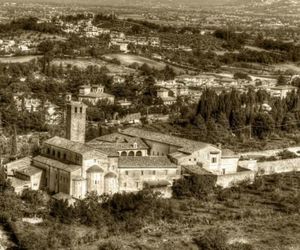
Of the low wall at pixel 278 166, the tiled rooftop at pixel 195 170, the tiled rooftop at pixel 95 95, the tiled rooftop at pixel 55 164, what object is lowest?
the tiled rooftop at pixel 95 95

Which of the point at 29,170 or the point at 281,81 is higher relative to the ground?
the point at 29,170

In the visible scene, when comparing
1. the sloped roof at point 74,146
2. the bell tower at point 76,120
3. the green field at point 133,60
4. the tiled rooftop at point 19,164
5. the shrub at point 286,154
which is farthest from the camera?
the green field at point 133,60

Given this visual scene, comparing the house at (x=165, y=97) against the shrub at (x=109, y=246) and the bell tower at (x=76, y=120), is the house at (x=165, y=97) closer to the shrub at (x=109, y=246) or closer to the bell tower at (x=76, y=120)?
the bell tower at (x=76, y=120)

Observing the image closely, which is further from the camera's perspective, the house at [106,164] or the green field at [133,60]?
the green field at [133,60]

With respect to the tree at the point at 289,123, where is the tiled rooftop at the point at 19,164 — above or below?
above

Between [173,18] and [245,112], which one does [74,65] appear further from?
[173,18]

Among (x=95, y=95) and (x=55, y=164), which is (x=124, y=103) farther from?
(x=55, y=164)

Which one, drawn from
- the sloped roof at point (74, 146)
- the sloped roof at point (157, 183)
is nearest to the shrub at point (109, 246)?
the sloped roof at point (74, 146)

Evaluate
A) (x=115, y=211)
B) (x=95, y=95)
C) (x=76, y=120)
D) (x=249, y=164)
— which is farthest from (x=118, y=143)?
(x=95, y=95)
